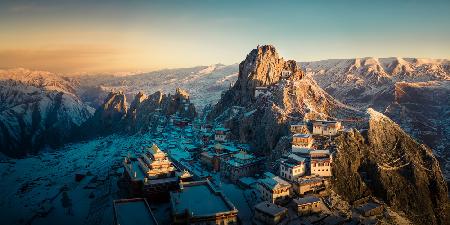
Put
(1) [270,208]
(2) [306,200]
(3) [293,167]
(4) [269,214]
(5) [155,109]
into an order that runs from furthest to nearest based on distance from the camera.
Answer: (5) [155,109], (3) [293,167], (2) [306,200], (1) [270,208], (4) [269,214]

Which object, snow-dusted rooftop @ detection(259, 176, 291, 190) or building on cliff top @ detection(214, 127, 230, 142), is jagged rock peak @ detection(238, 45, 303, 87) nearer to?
building on cliff top @ detection(214, 127, 230, 142)

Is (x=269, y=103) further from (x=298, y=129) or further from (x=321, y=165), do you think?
(x=321, y=165)

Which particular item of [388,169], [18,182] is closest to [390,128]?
[388,169]

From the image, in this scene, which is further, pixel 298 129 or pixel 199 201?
pixel 298 129

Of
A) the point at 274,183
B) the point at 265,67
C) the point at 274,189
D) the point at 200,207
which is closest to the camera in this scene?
the point at 200,207

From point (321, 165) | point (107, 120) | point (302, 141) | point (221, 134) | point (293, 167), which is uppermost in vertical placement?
point (302, 141)

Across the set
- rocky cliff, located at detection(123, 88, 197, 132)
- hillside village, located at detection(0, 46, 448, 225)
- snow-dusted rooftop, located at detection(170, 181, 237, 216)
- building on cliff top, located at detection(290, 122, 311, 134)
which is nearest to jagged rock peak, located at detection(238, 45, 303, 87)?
hillside village, located at detection(0, 46, 448, 225)

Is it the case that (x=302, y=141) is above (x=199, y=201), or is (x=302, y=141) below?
above

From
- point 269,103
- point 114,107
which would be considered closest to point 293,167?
point 269,103
